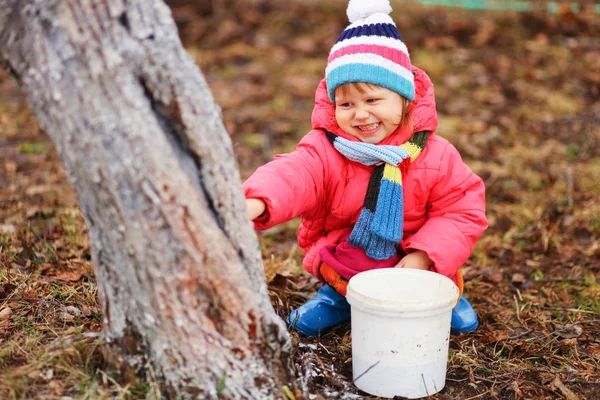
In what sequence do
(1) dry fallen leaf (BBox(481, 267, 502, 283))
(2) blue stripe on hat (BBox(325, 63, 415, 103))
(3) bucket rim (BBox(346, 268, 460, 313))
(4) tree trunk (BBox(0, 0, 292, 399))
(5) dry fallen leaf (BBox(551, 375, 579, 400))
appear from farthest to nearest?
(1) dry fallen leaf (BBox(481, 267, 502, 283)) < (2) blue stripe on hat (BBox(325, 63, 415, 103)) < (5) dry fallen leaf (BBox(551, 375, 579, 400)) < (3) bucket rim (BBox(346, 268, 460, 313)) < (4) tree trunk (BBox(0, 0, 292, 399))

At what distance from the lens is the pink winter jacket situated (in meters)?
2.87

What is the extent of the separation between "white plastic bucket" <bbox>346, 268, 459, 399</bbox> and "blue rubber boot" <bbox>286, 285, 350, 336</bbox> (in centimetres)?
46

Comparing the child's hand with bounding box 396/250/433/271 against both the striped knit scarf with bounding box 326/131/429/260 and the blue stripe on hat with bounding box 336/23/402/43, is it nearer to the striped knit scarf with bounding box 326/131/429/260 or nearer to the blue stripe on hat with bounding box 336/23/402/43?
the striped knit scarf with bounding box 326/131/429/260

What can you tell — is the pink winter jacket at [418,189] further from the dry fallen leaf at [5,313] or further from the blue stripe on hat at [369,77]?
the dry fallen leaf at [5,313]

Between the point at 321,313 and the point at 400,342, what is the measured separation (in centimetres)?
68

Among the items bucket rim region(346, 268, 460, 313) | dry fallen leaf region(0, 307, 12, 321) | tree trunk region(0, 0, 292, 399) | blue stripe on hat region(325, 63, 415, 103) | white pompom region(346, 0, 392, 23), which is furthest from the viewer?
white pompom region(346, 0, 392, 23)

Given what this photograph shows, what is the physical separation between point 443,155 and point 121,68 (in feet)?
5.17

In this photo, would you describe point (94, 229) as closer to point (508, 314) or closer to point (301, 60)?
point (508, 314)

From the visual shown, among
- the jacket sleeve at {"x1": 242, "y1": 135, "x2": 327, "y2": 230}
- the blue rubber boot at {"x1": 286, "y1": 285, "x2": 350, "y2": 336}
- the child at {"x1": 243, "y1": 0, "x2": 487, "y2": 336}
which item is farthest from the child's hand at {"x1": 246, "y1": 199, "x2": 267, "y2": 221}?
the blue rubber boot at {"x1": 286, "y1": 285, "x2": 350, "y2": 336}

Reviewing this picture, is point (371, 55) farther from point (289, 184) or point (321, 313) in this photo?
point (321, 313)

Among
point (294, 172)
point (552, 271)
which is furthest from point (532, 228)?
point (294, 172)

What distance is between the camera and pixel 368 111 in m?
2.88

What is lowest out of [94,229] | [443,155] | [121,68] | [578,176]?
[578,176]

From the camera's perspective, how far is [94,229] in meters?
2.02
